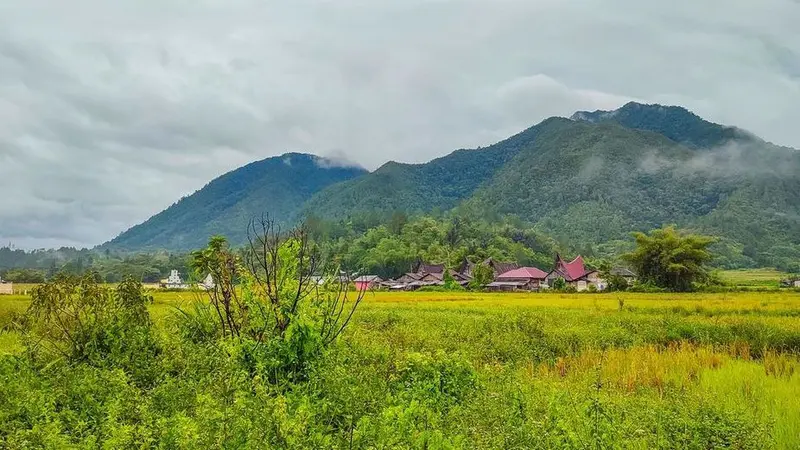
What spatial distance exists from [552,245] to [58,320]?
118469 mm

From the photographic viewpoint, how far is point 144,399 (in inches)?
240

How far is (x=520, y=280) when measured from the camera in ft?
264

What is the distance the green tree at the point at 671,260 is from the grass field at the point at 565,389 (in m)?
38.6

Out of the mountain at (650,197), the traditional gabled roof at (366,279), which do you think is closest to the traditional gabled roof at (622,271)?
the traditional gabled roof at (366,279)

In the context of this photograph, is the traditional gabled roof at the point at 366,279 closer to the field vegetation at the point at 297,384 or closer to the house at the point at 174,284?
the field vegetation at the point at 297,384

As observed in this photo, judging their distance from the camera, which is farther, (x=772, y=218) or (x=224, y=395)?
(x=772, y=218)

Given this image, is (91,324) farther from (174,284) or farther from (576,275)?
(576,275)

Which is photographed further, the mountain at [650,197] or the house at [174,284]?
the mountain at [650,197]

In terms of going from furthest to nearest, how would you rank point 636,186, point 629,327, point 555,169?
point 555,169
point 636,186
point 629,327

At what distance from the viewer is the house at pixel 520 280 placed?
257 ft

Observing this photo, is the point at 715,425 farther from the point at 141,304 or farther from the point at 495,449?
the point at 141,304

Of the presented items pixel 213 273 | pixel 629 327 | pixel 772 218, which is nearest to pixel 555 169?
pixel 772 218

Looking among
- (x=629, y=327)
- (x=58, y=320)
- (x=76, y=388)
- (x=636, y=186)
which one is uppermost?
(x=636, y=186)

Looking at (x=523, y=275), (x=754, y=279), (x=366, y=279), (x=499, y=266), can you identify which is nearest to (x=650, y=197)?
(x=754, y=279)
